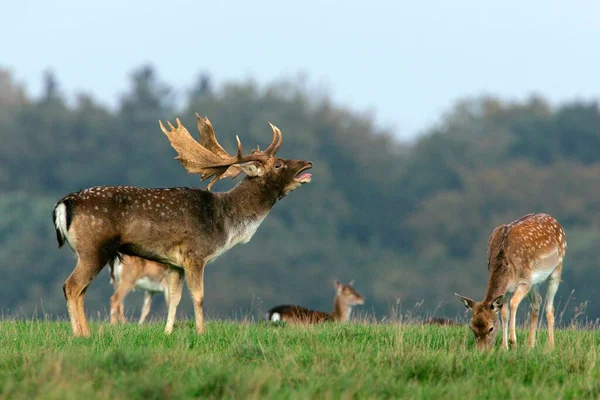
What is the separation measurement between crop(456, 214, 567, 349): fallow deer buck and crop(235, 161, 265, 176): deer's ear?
267cm

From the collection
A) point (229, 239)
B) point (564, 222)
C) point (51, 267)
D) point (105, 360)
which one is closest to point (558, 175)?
point (564, 222)

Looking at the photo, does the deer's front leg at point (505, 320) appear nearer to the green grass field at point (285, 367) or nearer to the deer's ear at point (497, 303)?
the deer's ear at point (497, 303)

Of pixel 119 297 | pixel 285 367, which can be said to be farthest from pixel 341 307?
pixel 285 367

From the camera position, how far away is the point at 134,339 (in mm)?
10312

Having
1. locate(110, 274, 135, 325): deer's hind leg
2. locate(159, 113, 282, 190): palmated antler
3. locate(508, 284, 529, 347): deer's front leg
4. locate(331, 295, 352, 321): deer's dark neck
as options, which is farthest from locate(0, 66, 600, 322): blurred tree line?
locate(508, 284, 529, 347): deer's front leg

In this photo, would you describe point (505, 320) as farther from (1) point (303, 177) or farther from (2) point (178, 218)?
(2) point (178, 218)

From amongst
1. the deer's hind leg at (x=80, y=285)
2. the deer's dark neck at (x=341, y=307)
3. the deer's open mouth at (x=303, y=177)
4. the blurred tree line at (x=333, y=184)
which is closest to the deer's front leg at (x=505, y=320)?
the deer's open mouth at (x=303, y=177)

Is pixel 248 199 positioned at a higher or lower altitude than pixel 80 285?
higher

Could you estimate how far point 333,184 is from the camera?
5909cm

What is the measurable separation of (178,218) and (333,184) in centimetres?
4760

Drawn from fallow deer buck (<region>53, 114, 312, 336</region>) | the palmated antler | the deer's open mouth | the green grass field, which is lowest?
the green grass field

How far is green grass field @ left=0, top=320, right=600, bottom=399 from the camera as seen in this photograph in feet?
24.7

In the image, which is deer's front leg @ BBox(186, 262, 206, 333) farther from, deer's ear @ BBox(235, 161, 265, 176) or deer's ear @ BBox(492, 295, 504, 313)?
deer's ear @ BBox(492, 295, 504, 313)

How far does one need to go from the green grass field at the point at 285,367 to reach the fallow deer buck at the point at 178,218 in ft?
2.80
